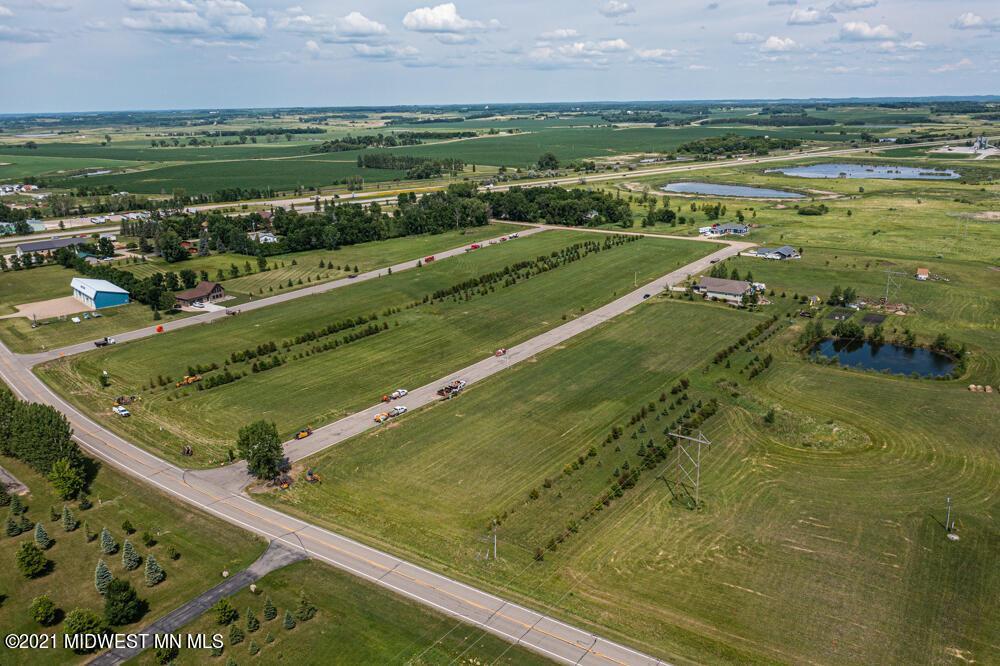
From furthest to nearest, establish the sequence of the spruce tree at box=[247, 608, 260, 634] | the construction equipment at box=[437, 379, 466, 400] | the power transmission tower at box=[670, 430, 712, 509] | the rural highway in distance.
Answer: the construction equipment at box=[437, 379, 466, 400] → the power transmission tower at box=[670, 430, 712, 509] → the spruce tree at box=[247, 608, 260, 634] → the rural highway in distance

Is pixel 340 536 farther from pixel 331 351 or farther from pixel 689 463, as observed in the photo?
pixel 331 351

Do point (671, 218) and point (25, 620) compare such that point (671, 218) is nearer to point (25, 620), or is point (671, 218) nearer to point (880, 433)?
point (880, 433)

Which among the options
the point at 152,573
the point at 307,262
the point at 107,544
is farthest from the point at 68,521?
the point at 307,262

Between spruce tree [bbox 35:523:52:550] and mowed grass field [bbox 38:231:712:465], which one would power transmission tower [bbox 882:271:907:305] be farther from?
spruce tree [bbox 35:523:52:550]

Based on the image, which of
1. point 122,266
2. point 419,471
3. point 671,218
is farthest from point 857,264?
point 122,266

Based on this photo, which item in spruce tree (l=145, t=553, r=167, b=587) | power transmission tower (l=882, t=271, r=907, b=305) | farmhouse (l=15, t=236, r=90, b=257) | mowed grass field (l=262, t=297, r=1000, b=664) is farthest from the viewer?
farmhouse (l=15, t=236, r=90, b=257)

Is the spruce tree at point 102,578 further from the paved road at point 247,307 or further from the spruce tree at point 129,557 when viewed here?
the paved road at point 247,307

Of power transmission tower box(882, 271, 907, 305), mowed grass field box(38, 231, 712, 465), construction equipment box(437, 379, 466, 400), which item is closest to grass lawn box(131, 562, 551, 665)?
mowed grass field box(38, 231, 712, 465)

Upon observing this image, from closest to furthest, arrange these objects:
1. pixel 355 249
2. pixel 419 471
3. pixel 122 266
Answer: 1. pixel 419 471
2. pixel 122 266
3. pixel 355 249
